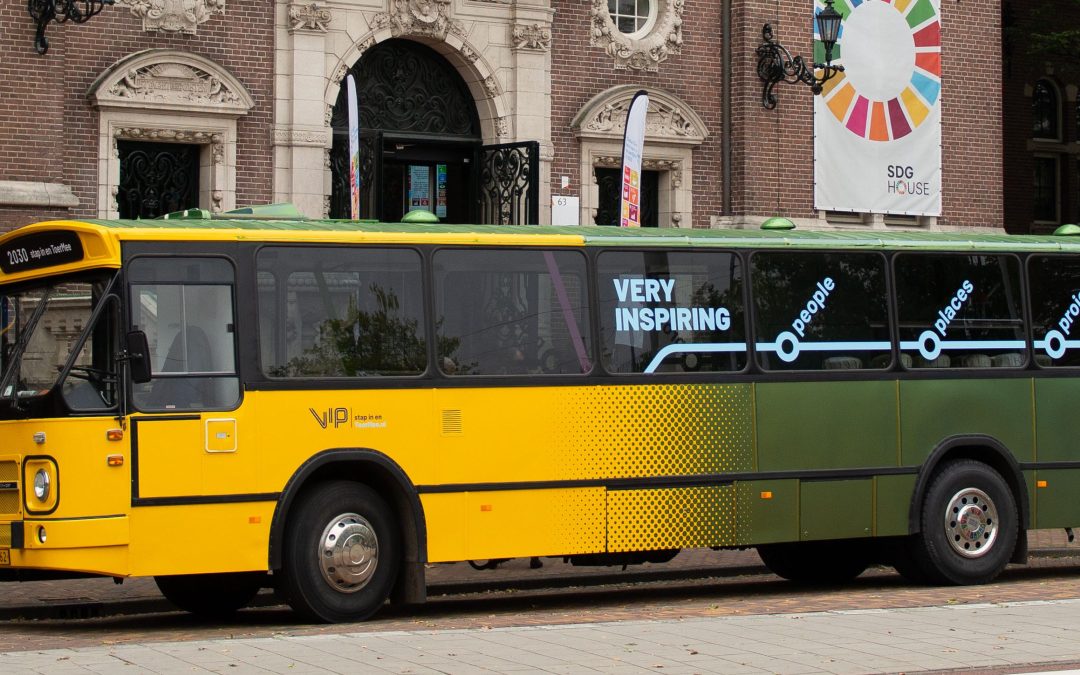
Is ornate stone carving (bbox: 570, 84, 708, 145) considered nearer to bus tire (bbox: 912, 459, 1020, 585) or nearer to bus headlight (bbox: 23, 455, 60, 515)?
bus tire (bbox: 912, 459, 1020, 585)

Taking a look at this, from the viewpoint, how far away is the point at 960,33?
28.1 meters

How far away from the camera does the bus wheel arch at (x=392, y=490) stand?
12695 millimetres

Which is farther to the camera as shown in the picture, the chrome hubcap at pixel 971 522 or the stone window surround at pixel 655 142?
the stone window surround at pixel 655 142

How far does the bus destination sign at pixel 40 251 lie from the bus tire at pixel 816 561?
275 inches

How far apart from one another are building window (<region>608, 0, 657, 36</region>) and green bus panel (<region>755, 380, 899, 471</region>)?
11776mm

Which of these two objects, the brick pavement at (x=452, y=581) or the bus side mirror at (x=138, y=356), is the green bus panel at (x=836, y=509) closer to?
the brick pavement at (x=452, y=581)

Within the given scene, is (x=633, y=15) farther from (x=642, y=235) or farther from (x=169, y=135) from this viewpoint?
(x=642, y=235)

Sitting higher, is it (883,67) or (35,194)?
(883,67)

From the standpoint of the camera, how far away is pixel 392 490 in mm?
13141

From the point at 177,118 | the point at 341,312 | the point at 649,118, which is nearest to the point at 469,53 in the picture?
the point at 649,118

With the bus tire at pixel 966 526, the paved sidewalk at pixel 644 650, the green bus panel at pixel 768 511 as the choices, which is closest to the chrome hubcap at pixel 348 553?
the paved sidewalk at pixel 644 650

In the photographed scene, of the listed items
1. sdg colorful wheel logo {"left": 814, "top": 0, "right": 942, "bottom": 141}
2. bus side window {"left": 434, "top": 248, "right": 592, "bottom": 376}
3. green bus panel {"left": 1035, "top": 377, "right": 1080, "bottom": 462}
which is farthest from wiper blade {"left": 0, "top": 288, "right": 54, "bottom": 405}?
sdg colorful wheel logo {"left": 814, "top": 0, "right": 942, "bottom": 141}

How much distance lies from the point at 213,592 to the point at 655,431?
3.70 m

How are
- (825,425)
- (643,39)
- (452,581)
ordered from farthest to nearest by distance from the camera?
(643,39) < (452,581) < (825,425)
